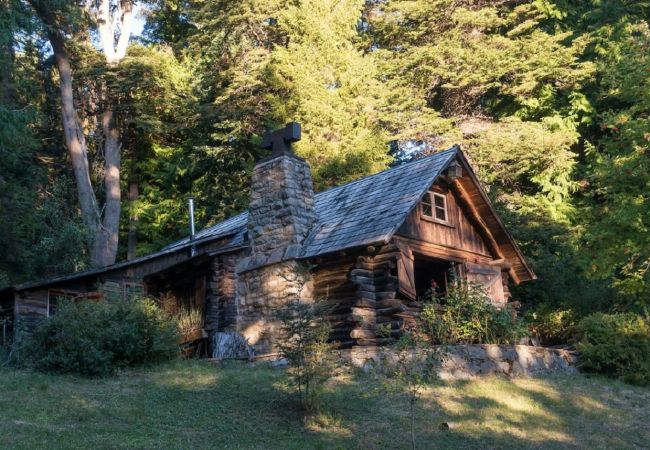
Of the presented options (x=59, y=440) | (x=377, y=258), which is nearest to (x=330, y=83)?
(x=377, y=258)

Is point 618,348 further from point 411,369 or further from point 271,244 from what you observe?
point 271,244

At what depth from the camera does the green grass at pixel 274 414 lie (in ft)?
31.4

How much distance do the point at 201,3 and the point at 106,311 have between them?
23.1 metres

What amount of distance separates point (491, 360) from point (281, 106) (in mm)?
15787

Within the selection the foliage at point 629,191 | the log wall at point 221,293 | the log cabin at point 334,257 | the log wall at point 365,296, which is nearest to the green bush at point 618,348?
the foliage at point 629,191

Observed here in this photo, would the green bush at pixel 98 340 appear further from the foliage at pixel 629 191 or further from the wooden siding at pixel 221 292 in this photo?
the foliage at pixel 629 191

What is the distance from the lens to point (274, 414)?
35.6ft

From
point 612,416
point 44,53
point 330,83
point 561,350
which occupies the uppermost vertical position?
point 44,53

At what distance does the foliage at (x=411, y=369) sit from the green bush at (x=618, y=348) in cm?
529

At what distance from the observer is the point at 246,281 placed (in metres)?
17.7

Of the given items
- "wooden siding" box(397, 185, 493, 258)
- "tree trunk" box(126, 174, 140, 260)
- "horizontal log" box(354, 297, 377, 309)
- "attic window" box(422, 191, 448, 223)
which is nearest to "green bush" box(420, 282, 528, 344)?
"horizontal log" box(354, 297, 377, 309)

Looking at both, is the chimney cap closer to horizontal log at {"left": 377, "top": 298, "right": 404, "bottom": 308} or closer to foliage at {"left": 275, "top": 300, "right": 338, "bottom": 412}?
horizontal log at {"left": 377, "top": 298, "right": 404, "bottom": 308}

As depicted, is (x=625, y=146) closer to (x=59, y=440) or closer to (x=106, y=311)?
(x=106, y=311)

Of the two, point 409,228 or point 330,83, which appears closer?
point 409,228
